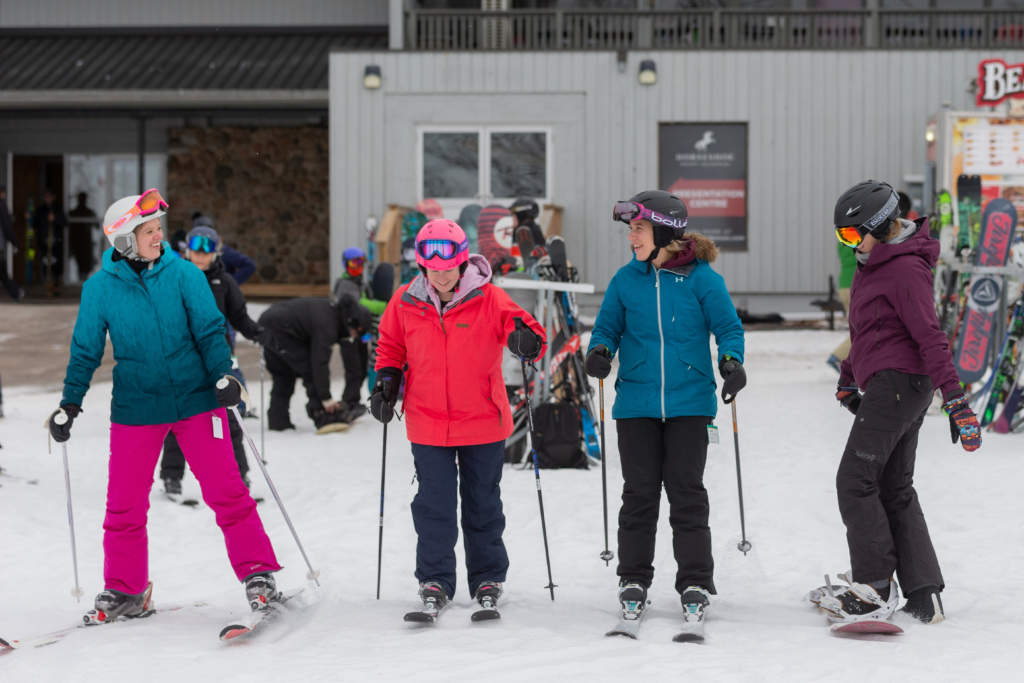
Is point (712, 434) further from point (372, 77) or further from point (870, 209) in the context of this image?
point (372, 77)

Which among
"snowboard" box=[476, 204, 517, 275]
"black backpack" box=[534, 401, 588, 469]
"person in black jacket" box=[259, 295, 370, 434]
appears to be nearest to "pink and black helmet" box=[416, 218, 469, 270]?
"black backpack" box=[534, 401, 588, 469]

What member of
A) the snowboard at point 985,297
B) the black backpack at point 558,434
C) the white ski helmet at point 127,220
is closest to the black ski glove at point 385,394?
the white ski helmet at point 127,220

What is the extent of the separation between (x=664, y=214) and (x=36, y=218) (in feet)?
61.4

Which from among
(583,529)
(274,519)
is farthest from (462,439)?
(274,519)

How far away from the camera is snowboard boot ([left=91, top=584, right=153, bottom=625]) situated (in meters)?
4.51

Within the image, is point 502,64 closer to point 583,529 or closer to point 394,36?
point 394,36

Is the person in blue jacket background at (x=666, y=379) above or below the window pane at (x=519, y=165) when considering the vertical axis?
below

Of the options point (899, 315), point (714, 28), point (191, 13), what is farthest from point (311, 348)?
point (191, 13)

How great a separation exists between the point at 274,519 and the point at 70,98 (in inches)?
536

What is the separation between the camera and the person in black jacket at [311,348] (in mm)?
9156

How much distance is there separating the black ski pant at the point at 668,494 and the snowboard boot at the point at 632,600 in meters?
0.05

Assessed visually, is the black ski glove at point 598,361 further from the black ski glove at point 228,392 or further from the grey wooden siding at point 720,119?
the grey wooden siding at point 720,119

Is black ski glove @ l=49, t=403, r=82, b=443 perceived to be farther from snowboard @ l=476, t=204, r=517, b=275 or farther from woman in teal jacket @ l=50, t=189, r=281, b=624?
snowboard @ l=476, t=204, r=517, b=275

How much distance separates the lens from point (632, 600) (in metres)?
4.34
